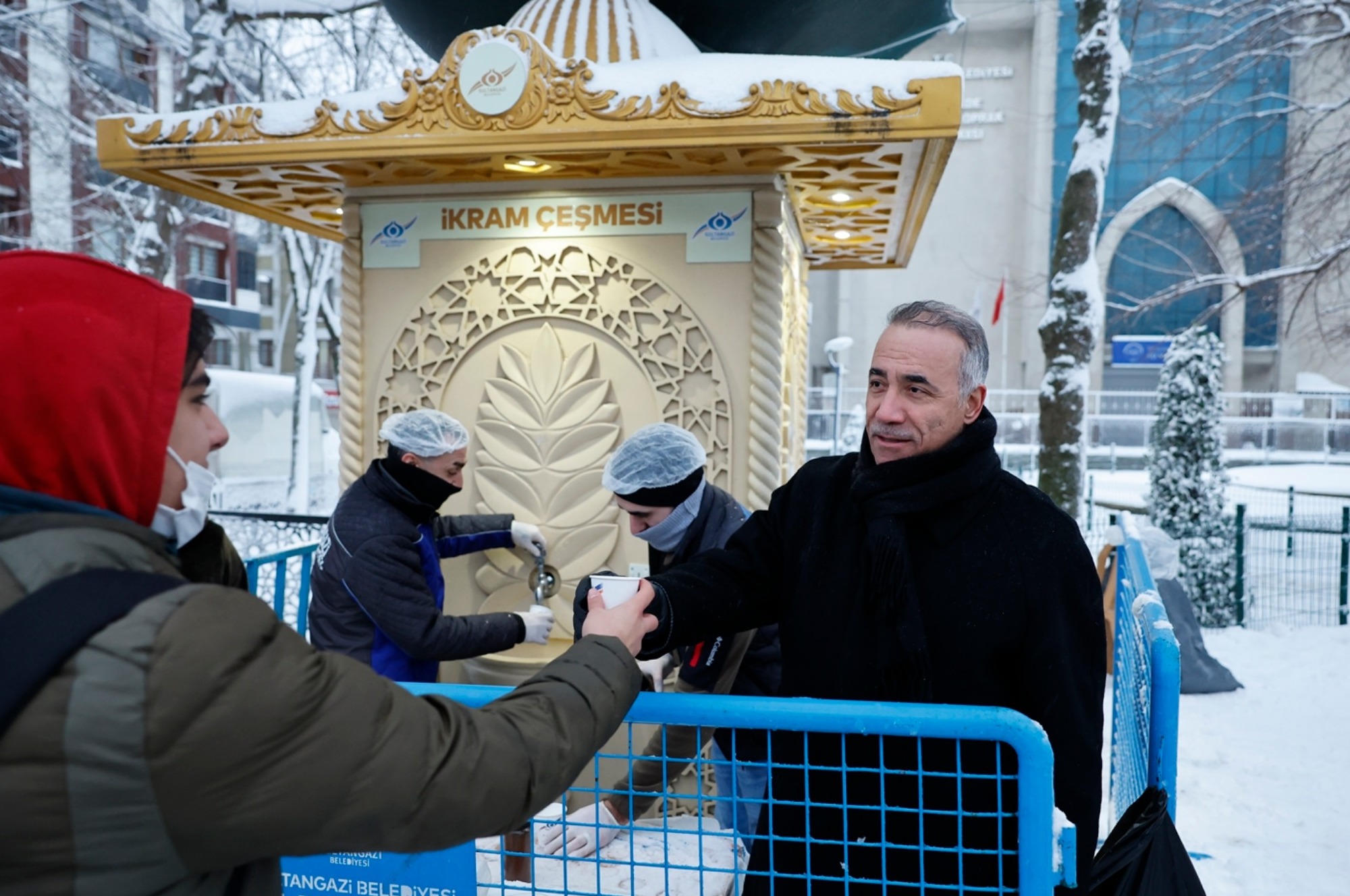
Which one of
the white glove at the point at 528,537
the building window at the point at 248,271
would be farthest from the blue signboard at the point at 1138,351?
the white glove at the point at 528,537

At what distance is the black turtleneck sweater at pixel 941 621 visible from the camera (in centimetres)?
195

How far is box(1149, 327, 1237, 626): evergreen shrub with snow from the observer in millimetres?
10008

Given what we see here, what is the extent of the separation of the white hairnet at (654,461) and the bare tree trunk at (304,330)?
1148 cm

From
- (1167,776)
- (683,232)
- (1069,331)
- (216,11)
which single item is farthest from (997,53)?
(1167,776)

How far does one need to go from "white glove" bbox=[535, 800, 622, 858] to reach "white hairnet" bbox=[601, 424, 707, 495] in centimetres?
115

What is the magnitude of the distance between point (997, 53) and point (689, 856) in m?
32.6

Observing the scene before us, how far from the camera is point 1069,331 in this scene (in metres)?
9.40

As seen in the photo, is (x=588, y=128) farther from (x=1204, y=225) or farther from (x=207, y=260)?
(x=207, y=260)

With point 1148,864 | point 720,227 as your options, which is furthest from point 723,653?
point 720,227

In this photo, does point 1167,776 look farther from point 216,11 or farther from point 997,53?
point 997,53

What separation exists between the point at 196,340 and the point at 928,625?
4.68 ft

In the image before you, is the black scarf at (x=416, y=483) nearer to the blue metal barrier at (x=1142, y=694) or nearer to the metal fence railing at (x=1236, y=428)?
the blue metal barrier at (x=1142, y=694)

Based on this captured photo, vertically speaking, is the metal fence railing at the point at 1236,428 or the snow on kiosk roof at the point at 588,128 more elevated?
the snow on kiosk roof at the point at 588,128

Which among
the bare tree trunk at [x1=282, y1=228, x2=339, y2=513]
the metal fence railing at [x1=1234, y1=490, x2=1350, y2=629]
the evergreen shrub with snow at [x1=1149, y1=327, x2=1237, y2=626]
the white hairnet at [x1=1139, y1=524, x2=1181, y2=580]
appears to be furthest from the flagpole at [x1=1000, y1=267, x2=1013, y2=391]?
the white hairnet at [x1=1139, y1=524, x2=1181, y2=580]
